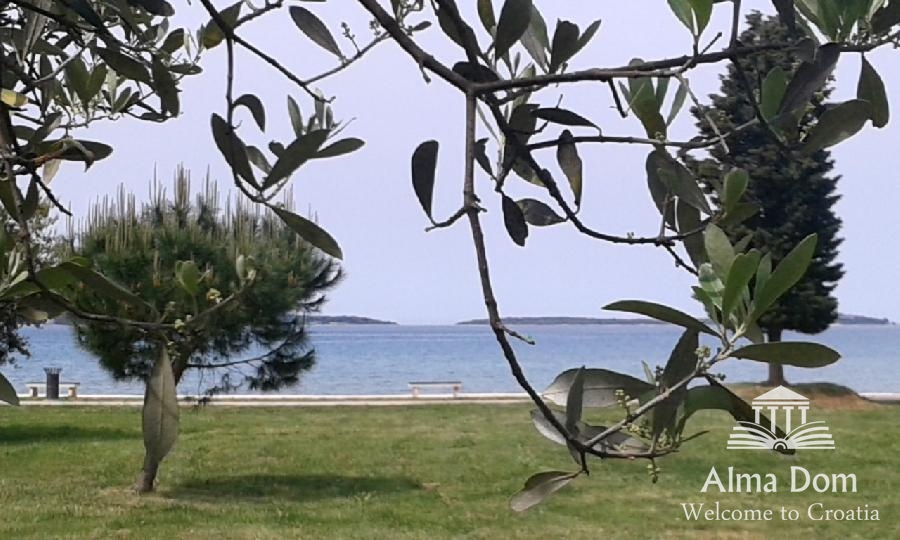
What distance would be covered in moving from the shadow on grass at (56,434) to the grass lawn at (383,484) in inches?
1.1

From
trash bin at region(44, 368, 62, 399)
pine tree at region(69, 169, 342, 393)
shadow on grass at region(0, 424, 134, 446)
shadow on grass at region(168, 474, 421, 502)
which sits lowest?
shadow on grass at region(168, 474, 421, 502)

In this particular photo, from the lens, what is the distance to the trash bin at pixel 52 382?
15.1 metres

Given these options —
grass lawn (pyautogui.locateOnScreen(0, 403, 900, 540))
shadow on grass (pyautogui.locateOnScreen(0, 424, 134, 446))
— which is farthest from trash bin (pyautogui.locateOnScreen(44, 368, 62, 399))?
shadow on grass (pyautogui.locateOnScreen(0, 424, 134, 446))

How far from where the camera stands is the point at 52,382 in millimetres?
15227

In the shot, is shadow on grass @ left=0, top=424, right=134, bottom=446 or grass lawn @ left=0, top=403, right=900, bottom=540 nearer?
grass lawn @ left=0, top=403, right=900, bottom=540

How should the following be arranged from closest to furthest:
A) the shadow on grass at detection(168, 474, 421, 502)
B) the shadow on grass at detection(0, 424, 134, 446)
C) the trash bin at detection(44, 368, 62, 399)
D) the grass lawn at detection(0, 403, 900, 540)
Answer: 1. the grass lawn at detection(0, 403, 900, 540)
2. the shadow on grass at detection(168, 474, 421, 502)
3. the shadow on grass at detection(0, 424, 134, 446)
4. the trash bin at detection(44, 368, 62, 399)

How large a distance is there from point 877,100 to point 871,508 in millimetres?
6095

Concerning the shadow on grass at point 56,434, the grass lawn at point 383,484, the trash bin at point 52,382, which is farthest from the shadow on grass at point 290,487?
the trash bin at point 52,382

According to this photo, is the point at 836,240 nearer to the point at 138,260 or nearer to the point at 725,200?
the point at 138,260

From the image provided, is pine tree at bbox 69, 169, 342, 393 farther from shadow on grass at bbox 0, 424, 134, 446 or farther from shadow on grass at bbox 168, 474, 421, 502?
shadow on grass at bbox 0, 424, 134, 446

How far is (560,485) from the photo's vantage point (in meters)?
0.48

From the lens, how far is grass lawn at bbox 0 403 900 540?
217 inches

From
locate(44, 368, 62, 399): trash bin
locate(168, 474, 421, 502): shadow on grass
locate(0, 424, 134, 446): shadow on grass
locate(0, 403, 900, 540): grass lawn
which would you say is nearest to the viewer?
locate(0, 403, 900, 540): grass lawn

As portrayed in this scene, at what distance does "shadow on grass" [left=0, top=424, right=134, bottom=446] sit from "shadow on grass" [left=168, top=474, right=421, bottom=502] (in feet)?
9.04
